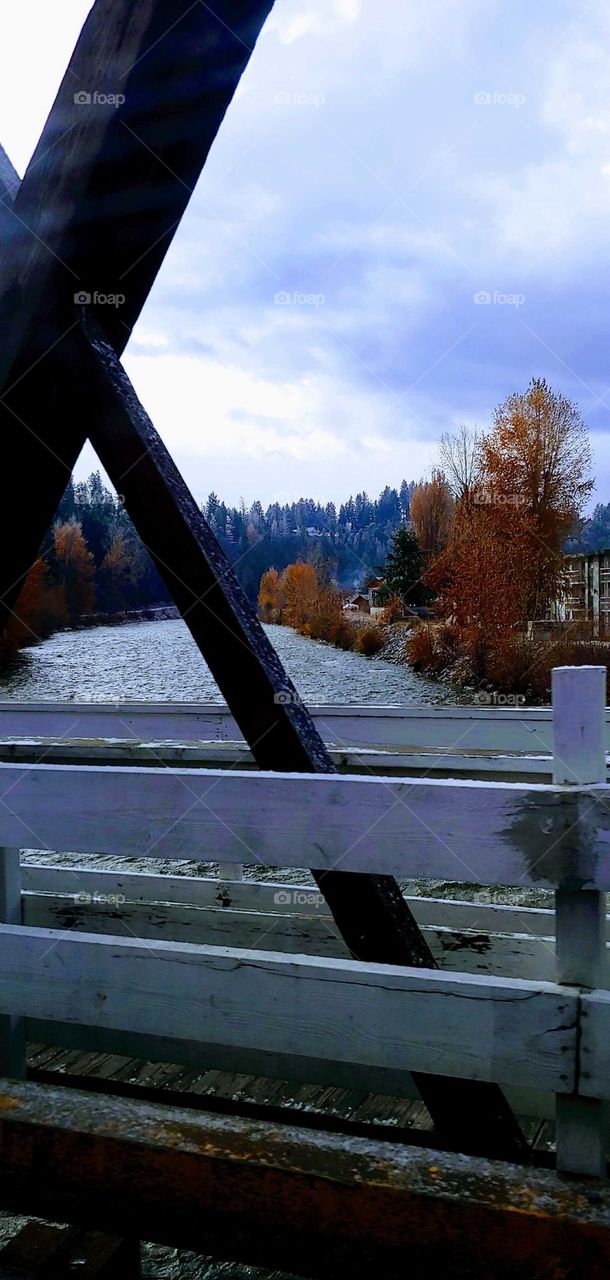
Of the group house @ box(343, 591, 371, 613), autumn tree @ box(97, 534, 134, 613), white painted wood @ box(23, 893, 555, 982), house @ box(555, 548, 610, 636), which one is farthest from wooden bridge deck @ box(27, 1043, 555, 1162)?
house @ box(343, 591, 371, 613)

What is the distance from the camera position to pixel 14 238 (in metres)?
2.09

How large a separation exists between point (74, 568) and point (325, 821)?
3432cm

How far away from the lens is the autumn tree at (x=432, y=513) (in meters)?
35.9

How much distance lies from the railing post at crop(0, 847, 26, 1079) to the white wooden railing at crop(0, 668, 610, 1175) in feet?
1.80

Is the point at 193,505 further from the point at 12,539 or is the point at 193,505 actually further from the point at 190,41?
the point at 190,41

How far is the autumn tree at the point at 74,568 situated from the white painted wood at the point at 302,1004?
101 feet

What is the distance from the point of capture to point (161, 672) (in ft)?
118

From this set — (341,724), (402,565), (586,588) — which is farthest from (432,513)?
(341,724)

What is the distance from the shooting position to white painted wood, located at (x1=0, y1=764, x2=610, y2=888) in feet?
5.32

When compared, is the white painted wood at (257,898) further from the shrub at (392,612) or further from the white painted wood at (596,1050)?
the shrub at (392,612)

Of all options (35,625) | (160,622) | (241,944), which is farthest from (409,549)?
(241,944)

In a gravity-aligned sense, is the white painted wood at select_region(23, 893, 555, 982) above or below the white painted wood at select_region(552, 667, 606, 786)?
below

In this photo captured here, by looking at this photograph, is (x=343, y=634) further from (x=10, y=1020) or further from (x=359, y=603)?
(x=10, y=1020)

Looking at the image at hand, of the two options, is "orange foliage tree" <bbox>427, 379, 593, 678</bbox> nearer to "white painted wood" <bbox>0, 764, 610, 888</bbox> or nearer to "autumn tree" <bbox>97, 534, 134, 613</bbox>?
"autumn tree" <bbox>97, 534, 134, 613</bbox>
